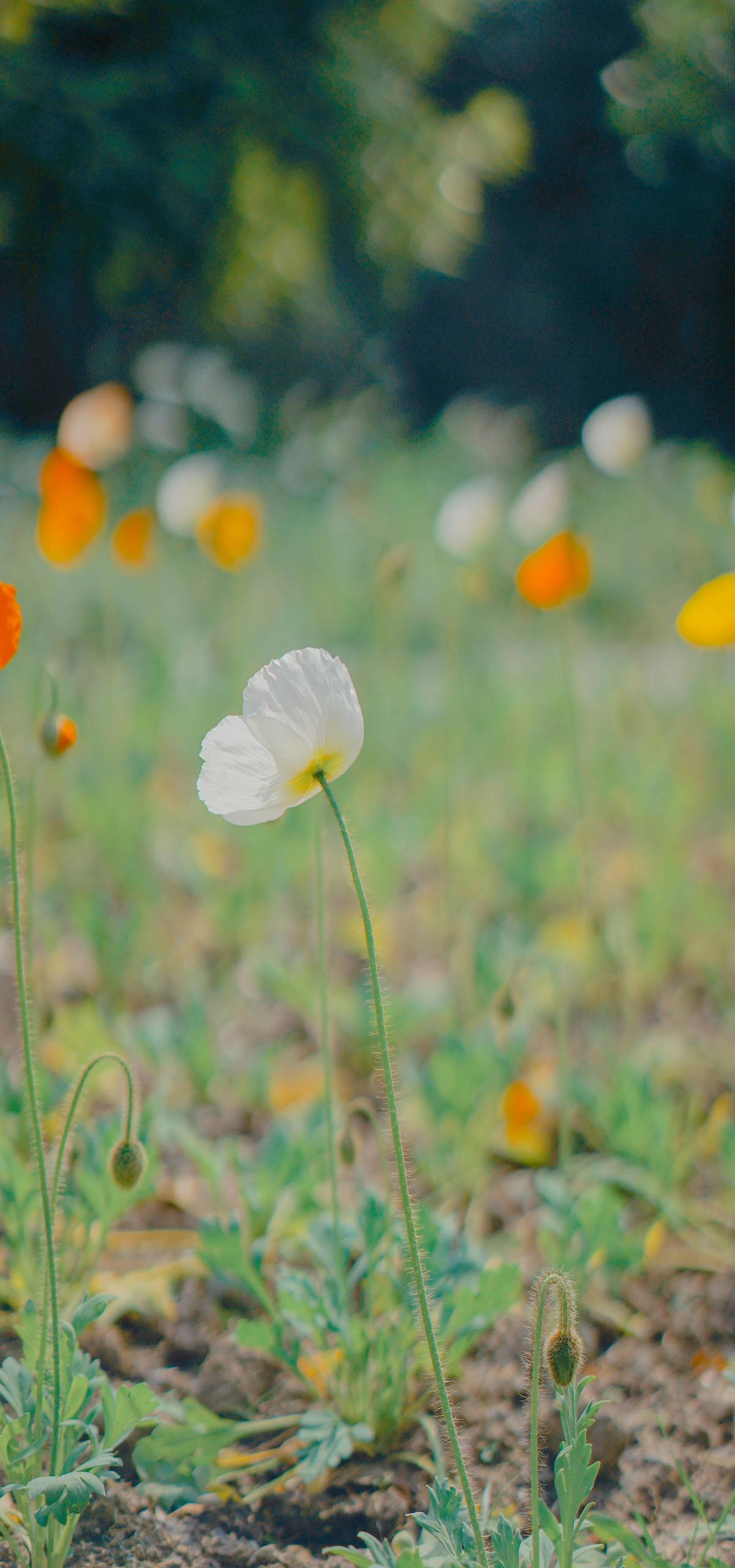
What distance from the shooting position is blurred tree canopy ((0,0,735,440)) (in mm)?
7391

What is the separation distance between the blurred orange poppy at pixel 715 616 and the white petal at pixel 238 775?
636 mm

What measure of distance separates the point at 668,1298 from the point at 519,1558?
0.68 m

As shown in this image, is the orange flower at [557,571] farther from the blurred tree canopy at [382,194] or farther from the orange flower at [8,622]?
the blurred tree canopy at [382,194]

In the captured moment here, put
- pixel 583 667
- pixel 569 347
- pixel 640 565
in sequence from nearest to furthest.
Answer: pixel 583 667 < pixel 640 565 < pixel 569 347

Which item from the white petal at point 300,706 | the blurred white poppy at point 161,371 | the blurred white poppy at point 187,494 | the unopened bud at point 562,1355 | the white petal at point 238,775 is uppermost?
the blurred white poppy at point 161,371

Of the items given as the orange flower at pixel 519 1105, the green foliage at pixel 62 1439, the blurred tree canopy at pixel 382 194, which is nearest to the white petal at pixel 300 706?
the green foliage at pixel 62 1439

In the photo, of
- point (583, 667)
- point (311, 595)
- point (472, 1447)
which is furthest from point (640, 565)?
point (472, 1447)

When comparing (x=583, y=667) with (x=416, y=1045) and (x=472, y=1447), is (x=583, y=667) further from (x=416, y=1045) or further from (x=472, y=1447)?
(x=472, y=1447)

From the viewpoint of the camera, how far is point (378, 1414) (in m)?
1.18

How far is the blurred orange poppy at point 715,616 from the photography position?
1331mm

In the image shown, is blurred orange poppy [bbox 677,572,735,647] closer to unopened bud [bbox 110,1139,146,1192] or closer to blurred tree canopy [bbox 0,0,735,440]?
unopened bud [bbox 110,1139,146,1192]

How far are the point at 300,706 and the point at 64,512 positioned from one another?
127 centimetres

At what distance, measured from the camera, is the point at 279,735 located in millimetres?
859

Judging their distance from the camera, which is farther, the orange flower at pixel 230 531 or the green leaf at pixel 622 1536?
the orange flower at pixel 230 531
